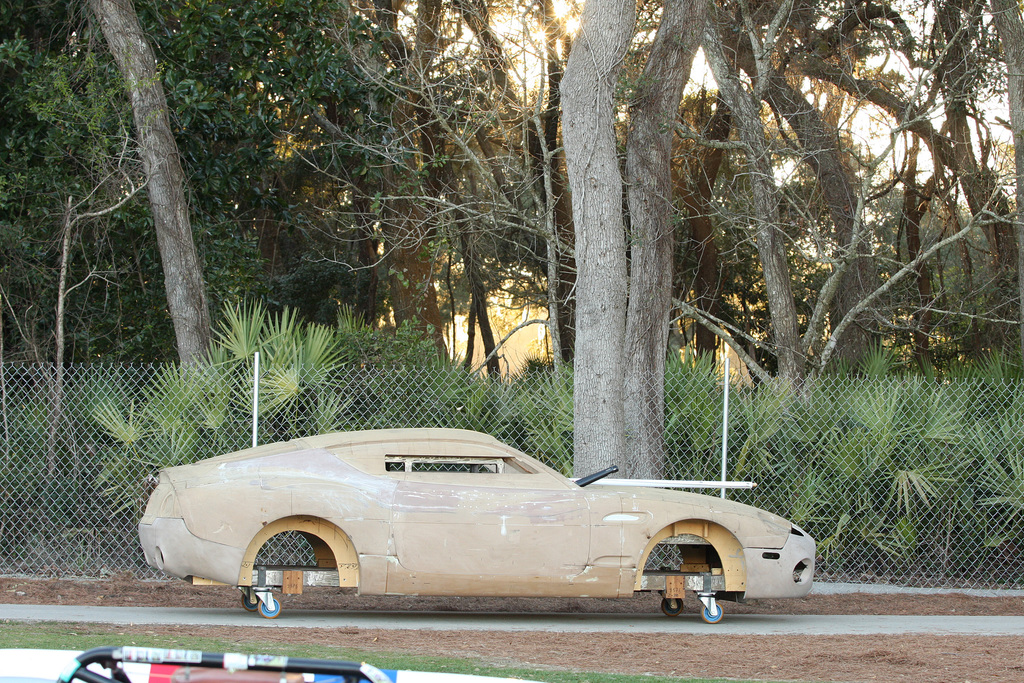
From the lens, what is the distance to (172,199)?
1100 cm

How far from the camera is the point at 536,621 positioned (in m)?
7.39

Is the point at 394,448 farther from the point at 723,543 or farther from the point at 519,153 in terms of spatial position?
the point at 519,153

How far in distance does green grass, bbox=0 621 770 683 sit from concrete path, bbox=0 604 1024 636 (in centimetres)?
57

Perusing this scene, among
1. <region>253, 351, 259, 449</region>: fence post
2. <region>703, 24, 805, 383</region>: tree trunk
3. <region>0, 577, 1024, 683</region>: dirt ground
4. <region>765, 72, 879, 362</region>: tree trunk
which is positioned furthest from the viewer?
<region>765, 72, 879, 362</region>: tree trunk

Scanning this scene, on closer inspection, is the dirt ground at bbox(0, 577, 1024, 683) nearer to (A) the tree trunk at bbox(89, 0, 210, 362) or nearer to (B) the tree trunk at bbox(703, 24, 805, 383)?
(A) the tree trunk at bbox(89, 0, 210, 362)

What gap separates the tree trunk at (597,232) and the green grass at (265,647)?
3.38 metres

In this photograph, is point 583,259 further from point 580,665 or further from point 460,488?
point 580,665

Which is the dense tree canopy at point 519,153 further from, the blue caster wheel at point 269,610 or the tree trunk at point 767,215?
the blue caster wheel at point 269,610

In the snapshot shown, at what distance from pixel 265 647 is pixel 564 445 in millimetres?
4477

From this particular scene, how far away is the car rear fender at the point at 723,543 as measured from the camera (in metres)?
7.08

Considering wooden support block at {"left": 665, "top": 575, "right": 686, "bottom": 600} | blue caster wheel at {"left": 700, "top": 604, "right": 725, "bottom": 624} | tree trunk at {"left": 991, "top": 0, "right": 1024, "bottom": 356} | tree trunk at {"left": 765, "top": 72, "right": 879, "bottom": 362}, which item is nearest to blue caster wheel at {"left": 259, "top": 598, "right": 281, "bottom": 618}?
wooden support block at {"left": 665, "top": 575, "right": 686, "bottom": 600}

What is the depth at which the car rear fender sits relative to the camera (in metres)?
7.08

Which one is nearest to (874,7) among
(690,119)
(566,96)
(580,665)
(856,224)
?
(690,119)

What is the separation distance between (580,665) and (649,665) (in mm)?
408
